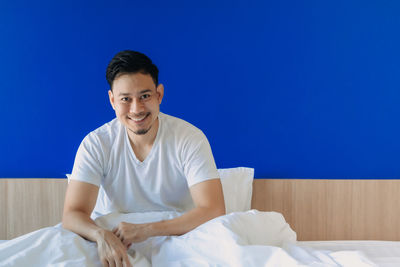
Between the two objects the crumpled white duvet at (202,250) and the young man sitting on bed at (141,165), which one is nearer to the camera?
the crumpled white duvet at (202,250)

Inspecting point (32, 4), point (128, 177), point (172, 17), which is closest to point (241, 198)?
point (128, 177)

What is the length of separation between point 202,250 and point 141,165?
0.53 meters

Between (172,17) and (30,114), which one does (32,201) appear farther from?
(172,17)

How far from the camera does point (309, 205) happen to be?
6.21 feet

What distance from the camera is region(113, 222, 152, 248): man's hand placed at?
1297 mm

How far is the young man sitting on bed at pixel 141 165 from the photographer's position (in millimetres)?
1449

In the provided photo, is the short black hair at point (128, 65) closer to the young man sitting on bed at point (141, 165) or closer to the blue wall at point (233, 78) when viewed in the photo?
the young man sitting on bed at point (141, 165)

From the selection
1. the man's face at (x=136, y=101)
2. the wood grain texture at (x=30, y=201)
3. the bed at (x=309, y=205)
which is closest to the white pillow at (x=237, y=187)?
the bed at (x=309, y=205)

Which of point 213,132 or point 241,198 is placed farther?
point 213,132

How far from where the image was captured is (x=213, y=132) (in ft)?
6.42

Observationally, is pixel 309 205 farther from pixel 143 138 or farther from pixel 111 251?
pixel 111 251

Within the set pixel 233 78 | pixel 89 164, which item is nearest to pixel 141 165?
pixel 89 164

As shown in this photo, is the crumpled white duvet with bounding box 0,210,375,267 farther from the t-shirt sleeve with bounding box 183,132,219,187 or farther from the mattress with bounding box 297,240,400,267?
the mattress with bounding box 297,240,400,267

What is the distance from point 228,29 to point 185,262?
1.22 meters
